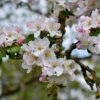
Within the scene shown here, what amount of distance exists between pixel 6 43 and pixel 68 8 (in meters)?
0.41

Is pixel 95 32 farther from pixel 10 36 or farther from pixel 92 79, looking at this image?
pixel 10 36

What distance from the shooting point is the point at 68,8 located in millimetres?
2289

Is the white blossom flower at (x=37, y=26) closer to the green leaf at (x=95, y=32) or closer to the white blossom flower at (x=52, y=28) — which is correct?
the white blossom flower at (x=52, y=28)

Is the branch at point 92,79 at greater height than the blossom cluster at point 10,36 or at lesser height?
lesser

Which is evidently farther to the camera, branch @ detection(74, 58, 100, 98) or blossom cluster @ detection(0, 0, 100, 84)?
branch @ detection(74, 58, 100, 98)

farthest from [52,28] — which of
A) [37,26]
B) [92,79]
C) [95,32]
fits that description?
[92,79]

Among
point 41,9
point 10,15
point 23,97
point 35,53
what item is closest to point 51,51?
point 35,53

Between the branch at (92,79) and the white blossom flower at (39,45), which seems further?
the branch at (92,79)

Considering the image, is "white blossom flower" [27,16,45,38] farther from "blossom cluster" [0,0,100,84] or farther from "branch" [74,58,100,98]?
"branch" [74,58,100,98]

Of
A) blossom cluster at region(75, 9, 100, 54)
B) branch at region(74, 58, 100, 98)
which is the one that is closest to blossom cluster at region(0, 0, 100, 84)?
blossom cluster at region(75, 9, 100, 54)

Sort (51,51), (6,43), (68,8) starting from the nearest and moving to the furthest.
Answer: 1. (51,51)
2. (6,43)
3. (68,8)

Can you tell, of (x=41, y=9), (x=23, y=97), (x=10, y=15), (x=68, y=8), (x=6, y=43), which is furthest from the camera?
(x=23, y=97)

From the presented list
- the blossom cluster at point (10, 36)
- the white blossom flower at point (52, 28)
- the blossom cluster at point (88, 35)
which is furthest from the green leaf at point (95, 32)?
the blossom cluster at point (10, 36)

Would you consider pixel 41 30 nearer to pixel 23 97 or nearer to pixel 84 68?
pixel 84 68
